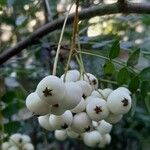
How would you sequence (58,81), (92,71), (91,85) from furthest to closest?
(92,71) → (91,85) → (58,81)

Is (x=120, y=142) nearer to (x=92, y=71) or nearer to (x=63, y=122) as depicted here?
(x=92, y=71)

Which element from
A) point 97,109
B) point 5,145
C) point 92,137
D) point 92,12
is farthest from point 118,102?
point 5,145

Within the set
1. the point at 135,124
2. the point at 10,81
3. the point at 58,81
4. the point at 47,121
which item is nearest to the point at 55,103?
the point at 58,81

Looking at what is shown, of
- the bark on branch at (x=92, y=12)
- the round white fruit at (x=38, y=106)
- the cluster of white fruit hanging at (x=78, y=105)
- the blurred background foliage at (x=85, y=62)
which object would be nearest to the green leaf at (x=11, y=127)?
the blurred background foliage at (x=85, y=62)

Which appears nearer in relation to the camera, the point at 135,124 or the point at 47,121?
the point at 47,121

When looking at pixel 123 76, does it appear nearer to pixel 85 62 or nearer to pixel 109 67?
pixel 109 67

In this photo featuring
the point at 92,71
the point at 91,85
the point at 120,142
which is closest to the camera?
the point at 91,85

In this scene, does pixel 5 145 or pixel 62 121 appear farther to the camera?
pixel 5 145

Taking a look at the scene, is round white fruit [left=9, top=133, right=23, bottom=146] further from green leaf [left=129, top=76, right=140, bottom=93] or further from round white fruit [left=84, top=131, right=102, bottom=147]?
green leaf [left=129, top=76, right=140, bottom=93]
